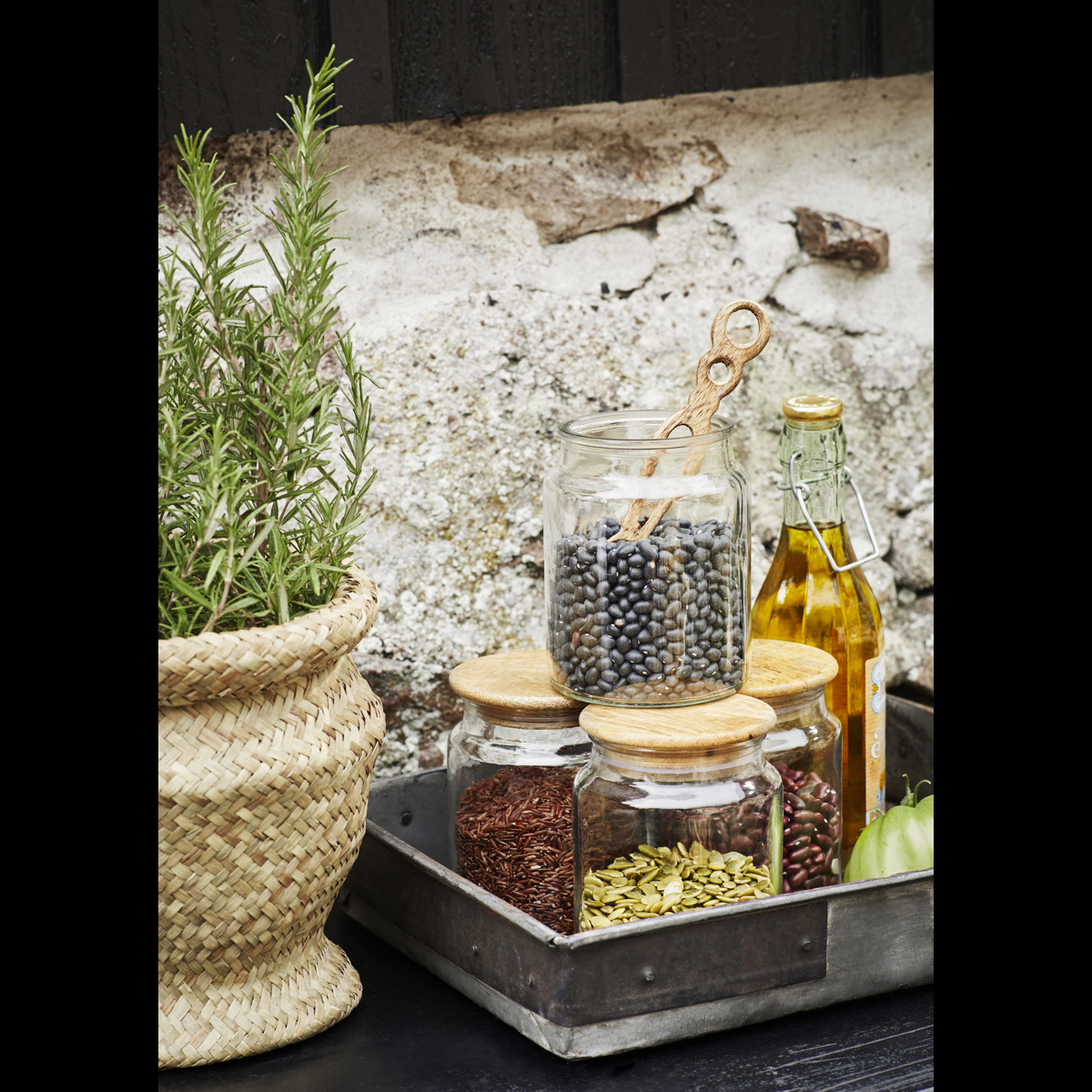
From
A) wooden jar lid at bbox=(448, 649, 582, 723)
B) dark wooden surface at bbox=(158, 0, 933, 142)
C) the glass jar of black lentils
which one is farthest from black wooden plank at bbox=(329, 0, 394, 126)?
wooden jar lid at bbox=(448, 649, 582, 723)

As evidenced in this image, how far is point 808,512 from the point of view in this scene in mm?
924

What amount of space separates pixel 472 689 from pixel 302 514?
0.55 feet

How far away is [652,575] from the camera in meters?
0.76

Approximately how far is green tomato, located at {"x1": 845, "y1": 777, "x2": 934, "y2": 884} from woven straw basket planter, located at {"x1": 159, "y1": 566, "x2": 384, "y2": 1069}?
35 cm

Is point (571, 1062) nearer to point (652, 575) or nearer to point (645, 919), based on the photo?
point (645, 919)

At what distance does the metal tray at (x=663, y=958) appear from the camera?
68 cm

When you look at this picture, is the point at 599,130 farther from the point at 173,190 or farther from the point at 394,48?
the point at 173,190

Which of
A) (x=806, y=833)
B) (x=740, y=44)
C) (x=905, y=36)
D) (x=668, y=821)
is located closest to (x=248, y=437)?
(x=668, y=821)

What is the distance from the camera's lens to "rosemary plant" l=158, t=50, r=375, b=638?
68cm

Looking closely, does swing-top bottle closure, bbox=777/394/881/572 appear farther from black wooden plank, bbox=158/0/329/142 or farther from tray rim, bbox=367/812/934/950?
black wooden plank, bbox=158/0/329/142

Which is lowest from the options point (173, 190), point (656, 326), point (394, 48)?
point (656, 326)

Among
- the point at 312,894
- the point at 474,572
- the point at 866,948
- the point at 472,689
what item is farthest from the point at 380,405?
the point at 866,948

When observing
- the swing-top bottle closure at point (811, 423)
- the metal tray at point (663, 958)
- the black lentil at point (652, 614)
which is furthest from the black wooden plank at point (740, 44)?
the metal tray at point (663, 958)

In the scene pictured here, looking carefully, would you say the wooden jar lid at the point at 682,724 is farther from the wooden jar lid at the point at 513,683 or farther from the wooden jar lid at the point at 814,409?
the wooden jar lid at the point at 814,409
